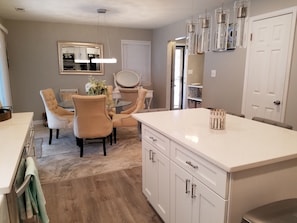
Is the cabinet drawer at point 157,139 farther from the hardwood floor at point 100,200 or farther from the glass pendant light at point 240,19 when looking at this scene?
the glass pendant light at point 240,19

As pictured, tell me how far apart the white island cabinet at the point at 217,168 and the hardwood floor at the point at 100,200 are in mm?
299

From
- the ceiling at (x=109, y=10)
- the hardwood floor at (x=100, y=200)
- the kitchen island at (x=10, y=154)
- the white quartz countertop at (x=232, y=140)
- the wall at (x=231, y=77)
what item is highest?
the ceiling at (x=109, y=10)

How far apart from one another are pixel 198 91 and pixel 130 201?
426 cm

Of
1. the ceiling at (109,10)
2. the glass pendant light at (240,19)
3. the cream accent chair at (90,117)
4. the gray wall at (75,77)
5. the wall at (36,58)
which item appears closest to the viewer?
the glass pendant light at (240,19)

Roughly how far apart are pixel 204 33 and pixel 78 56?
4540 mm

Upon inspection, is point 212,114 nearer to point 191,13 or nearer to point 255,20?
point 255,20

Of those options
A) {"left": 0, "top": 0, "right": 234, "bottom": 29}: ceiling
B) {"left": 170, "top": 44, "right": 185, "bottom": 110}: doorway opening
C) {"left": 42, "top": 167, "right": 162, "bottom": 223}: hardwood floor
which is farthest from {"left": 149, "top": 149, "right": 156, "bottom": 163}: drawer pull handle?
{"left": 170, "top": 44, "right": 185, "bottom": 110}: doorway opening

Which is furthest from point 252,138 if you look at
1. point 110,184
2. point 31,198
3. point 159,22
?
point 159,22

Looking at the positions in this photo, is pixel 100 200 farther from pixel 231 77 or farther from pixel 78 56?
pixel 78 56

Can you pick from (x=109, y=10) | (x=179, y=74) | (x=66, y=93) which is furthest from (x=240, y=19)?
(x=179, y=74)

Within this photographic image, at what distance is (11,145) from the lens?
4.91ft

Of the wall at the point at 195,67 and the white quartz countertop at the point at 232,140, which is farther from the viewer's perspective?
the wall at the point at 195,67

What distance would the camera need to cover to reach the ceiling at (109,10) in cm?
371

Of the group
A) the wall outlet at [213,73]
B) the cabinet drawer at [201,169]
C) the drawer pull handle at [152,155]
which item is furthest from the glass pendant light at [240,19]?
the wall outlet at [213,73]
